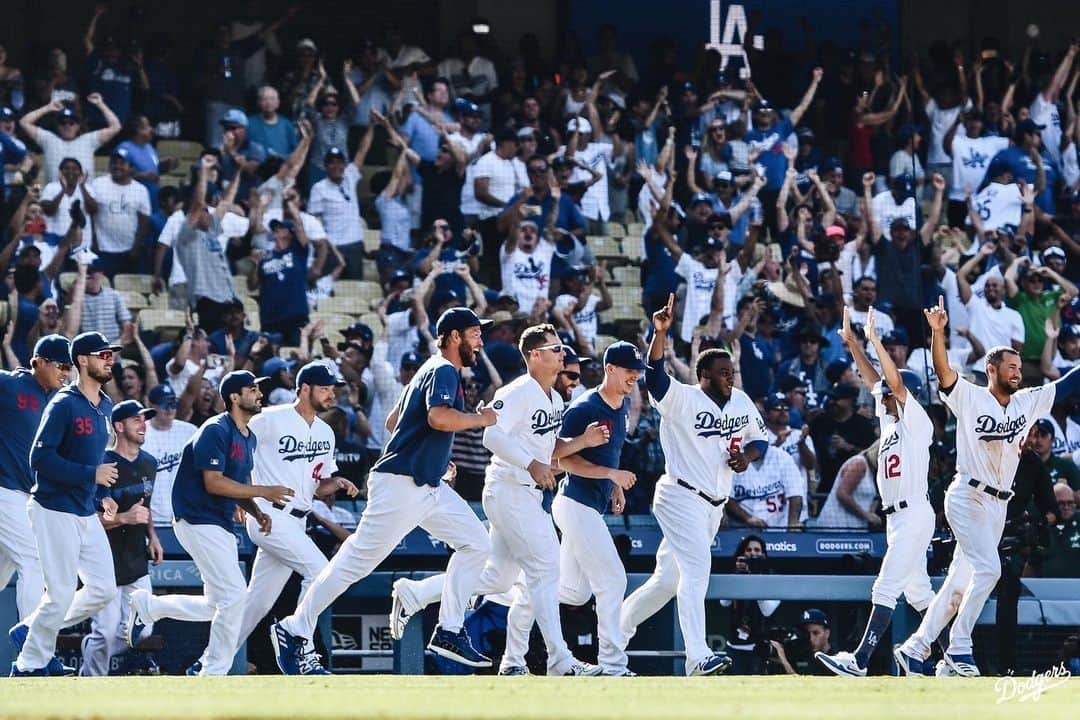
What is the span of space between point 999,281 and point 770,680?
7.91 meters

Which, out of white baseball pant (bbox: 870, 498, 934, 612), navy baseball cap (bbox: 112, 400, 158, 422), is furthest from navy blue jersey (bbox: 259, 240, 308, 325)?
white baseball pant (bbox: 870, 498, 934, 612)

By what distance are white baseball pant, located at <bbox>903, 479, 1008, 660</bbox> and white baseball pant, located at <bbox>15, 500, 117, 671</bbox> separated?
4343 mm

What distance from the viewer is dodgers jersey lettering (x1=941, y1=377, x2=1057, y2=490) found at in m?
9.91

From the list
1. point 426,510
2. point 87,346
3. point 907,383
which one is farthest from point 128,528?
point 907,383

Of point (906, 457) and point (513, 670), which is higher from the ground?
point (906, 457)

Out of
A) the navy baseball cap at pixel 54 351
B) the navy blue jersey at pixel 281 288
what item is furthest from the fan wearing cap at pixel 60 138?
the navy baseball cap at pixel 54 351

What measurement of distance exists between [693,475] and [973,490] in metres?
1.53

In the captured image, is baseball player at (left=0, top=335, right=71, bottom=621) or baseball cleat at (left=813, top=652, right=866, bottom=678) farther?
baseball cleat at (left=813, top=652, right=866, bottom=678)

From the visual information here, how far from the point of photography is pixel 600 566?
9461 mm

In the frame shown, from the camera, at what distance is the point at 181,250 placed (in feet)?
46.0

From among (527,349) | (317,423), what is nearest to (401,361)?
(317,423)

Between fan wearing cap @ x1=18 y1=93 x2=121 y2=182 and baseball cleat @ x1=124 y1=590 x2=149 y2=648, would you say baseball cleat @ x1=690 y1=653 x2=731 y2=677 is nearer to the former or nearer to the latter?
baseball cleat @ x1=124 y1=590 x2=149 y2=648

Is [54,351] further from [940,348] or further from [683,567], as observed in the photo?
[940,348]

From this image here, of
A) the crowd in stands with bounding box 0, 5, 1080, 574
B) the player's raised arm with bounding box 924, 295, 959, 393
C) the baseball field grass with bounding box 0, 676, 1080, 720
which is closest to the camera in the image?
the baseball field grass with bounding box 0, 676, 1080, 720
